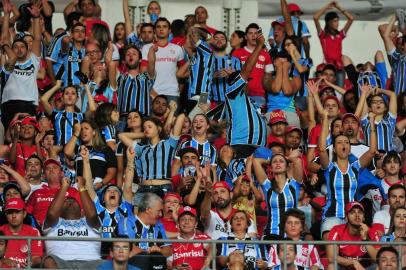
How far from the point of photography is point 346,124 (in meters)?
20.5

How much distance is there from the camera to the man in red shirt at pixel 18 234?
693 inches

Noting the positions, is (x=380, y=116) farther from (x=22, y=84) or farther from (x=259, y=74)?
(x=22, y=84)

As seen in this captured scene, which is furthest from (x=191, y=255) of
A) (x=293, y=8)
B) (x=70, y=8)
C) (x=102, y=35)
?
(x=293, y=8)

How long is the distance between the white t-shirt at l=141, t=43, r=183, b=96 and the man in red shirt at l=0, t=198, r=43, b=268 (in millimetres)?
4064

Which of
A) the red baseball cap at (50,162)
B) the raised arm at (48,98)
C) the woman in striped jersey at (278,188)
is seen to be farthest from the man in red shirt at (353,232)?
the raised arm at (48,98)

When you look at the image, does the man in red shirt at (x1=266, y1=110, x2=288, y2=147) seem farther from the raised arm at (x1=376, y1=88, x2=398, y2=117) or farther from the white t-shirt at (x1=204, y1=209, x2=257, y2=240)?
the white t-shirt at (x1=204, y1=209, x2=257, y2=240)

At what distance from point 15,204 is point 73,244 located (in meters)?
0.78

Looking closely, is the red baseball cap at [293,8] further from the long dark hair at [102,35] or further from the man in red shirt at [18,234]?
the man in red shirt at [18,234]

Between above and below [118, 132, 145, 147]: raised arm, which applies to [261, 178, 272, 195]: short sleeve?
below

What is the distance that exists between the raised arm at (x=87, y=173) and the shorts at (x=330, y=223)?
7.62 feet

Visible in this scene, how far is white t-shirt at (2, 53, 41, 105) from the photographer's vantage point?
2148 centimetres

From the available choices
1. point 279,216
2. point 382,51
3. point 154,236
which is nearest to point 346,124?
point 279,216

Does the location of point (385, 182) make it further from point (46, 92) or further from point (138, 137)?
point (46, 92)

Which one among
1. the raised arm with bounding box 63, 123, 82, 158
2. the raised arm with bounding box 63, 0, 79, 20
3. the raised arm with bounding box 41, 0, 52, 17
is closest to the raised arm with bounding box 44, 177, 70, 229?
the raised arm with bounding box 63, 123, 82, 158
